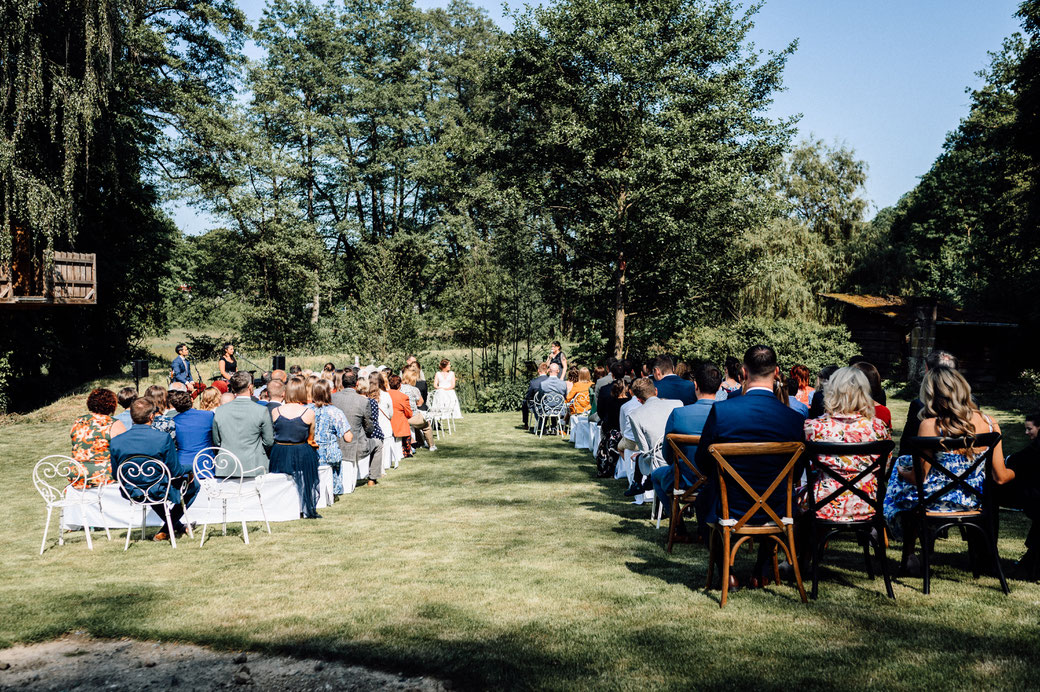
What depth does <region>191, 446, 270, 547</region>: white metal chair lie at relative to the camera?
7324mm

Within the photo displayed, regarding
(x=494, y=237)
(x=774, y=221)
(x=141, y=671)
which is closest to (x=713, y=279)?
(x=774, y=221)

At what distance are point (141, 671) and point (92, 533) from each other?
177 inches

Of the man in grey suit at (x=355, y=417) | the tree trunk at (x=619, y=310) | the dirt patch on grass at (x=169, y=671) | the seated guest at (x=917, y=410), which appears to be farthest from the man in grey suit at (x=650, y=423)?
the tree trunk at (x=619, y=310)

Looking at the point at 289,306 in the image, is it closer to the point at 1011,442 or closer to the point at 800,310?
the point at 800,310

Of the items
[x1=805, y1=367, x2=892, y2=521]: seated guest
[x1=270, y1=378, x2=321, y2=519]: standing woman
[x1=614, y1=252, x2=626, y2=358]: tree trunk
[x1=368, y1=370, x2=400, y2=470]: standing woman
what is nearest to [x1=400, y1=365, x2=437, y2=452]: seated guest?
[x1=368, y1=370, x2=400, y2=470]: standing woman

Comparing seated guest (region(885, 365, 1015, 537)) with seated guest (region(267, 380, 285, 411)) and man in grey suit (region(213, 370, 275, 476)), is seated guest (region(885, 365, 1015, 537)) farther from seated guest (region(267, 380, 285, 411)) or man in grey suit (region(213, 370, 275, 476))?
seated guest (region(267, 380, 285, 411))

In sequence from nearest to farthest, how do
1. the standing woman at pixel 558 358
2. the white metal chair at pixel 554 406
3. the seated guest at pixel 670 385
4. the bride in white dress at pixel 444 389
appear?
the seated guest at pixel 670 385
the white metal chair at pixel 554 406
the standing woman at pixel 558 358
the bride in white dress at pixel 444 389

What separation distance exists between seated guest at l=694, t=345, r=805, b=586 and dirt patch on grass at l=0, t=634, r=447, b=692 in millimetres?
2314

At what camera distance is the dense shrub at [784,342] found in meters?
23.1

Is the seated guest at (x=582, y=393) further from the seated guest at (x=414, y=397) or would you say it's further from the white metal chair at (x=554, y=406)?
the seated guest at (x=414, y=397)

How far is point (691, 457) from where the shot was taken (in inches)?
258

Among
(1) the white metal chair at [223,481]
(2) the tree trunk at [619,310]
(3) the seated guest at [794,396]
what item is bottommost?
(1) the white metal chair at [223,481]

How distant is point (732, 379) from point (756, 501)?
4.12 meters

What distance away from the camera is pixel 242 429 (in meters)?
8.02
